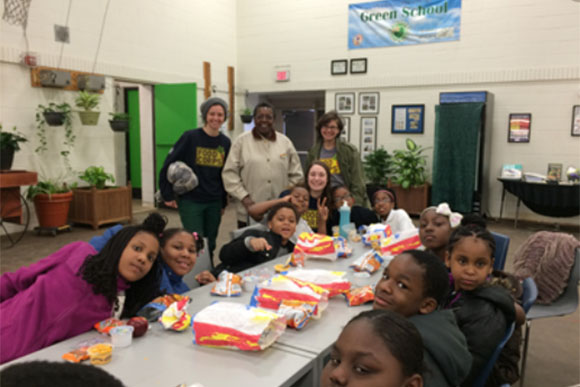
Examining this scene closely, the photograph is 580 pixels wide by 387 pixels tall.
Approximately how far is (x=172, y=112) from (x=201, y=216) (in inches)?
173

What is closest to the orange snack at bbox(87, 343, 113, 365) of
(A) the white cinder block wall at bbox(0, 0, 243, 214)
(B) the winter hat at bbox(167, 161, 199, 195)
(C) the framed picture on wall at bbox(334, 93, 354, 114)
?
(B) the winter hat at bbox(167, 161, 199, 195)

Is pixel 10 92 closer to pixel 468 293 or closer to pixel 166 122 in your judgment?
pixel 166 122

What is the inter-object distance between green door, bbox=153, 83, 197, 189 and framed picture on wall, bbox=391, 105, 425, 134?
3.43 meters

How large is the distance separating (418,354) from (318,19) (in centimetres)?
796

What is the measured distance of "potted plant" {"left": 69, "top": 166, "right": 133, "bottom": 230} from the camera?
580 cm

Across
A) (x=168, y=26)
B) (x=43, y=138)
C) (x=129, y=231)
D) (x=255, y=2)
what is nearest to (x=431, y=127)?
(x=255, y=2)

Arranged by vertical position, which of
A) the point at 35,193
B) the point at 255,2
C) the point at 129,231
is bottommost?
the point at 35,193

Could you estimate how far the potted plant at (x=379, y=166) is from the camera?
24.3 ft

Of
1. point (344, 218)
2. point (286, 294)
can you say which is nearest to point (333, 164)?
point (344, 218)

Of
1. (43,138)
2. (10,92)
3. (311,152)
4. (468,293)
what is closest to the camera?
(468,293)

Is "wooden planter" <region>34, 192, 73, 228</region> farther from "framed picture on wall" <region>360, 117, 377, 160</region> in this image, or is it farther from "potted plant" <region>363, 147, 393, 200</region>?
"framed picture on wall" <region>360, 117, 377, 160</region>

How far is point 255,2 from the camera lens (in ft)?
28.2

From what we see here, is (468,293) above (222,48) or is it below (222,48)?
below

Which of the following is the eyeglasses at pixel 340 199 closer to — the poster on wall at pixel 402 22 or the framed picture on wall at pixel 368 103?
the framed picture on wall at pixel 368 103
